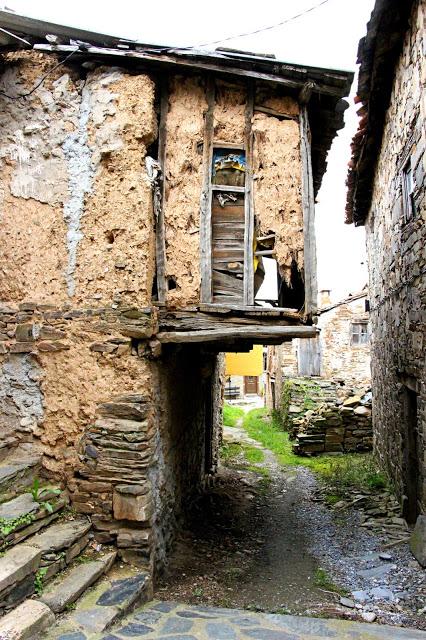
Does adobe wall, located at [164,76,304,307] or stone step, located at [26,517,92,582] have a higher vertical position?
adobe wall, located at [164,76,304,307]

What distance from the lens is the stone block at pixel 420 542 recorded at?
514 cm

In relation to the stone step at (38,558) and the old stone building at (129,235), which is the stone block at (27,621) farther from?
the old stone building at (129,235)

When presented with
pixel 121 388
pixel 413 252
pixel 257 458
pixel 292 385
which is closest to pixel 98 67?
pixel 121 388

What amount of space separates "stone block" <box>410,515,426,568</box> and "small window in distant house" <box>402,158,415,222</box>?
11.7 ft

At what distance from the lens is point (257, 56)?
463 cm

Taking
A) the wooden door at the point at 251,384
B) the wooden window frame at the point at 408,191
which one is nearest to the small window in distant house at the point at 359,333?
the wooden window frame at the point at 408,191

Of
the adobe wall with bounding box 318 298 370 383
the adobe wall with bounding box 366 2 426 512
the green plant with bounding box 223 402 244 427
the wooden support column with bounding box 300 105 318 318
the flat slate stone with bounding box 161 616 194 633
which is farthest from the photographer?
the green plant with bounding box 223 402 244 427

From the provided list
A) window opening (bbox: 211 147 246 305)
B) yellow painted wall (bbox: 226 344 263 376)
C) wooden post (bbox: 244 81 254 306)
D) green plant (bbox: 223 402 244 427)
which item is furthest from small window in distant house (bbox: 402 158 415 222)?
green plant (bbox: 223 402 244 427)

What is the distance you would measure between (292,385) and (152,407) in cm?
1110

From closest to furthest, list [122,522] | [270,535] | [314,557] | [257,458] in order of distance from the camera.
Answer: [122,522]
[314,557]
[270,535]
[257,458]

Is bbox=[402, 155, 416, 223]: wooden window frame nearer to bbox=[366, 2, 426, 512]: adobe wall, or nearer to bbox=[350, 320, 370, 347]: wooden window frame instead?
bbox=[366, 2, 426, 512]: adobe wall

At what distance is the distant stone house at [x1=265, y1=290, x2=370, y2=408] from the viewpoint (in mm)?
15938

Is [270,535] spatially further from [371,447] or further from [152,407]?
[371,447]

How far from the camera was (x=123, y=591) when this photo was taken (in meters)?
3.81
